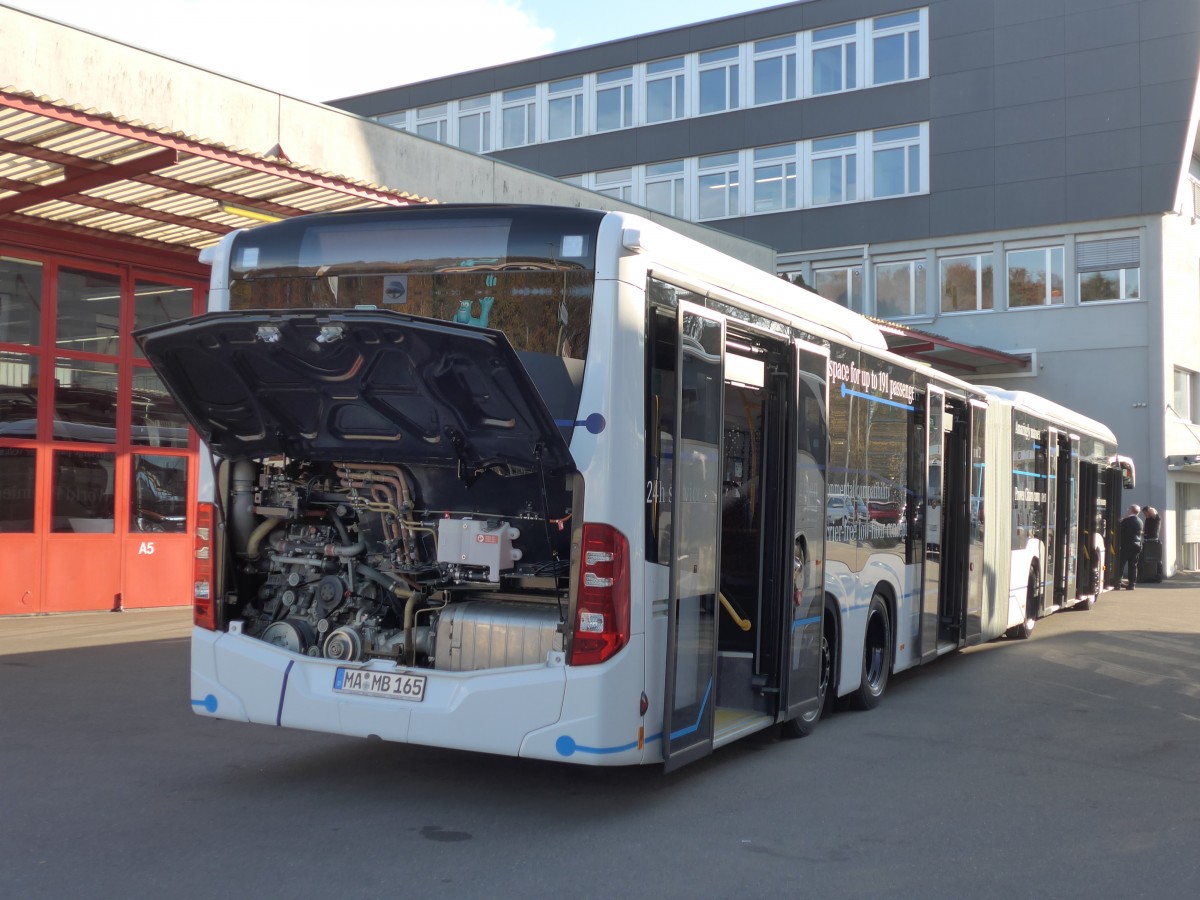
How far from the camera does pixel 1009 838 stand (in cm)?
651

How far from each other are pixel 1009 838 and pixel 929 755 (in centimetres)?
210

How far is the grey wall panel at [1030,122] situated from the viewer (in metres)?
34.3

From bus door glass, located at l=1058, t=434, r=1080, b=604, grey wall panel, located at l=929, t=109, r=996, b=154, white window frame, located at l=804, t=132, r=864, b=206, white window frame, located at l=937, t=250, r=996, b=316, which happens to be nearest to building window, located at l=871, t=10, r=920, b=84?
grey wall panel, located at l=929, t=109, r=996, b=154

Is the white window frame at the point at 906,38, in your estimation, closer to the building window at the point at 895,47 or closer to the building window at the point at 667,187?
the building window at the point at 895,47

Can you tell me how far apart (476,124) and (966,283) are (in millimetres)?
17917

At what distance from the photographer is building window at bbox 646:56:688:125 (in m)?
40.1

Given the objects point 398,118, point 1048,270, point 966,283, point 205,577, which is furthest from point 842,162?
point 205,577

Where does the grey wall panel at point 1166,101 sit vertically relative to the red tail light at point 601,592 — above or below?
above

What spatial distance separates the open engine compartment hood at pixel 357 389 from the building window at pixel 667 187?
33.8 m

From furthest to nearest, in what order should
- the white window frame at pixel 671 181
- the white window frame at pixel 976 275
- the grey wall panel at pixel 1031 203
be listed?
1. the white window frame at pixel 671 181
2. the white window frame at pixel 976 275
3. the grey wall panel at pixel 1031 203

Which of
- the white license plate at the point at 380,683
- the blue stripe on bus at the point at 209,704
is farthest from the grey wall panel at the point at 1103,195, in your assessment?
the blue stripe on bus at the point at 209,704

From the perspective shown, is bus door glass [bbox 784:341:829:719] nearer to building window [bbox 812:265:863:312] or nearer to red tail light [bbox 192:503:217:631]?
red tail light [bbox 192:503:217:631]

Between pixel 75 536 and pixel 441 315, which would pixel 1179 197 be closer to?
pixel 75 536

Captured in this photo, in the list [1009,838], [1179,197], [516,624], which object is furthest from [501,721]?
[1179,197]
